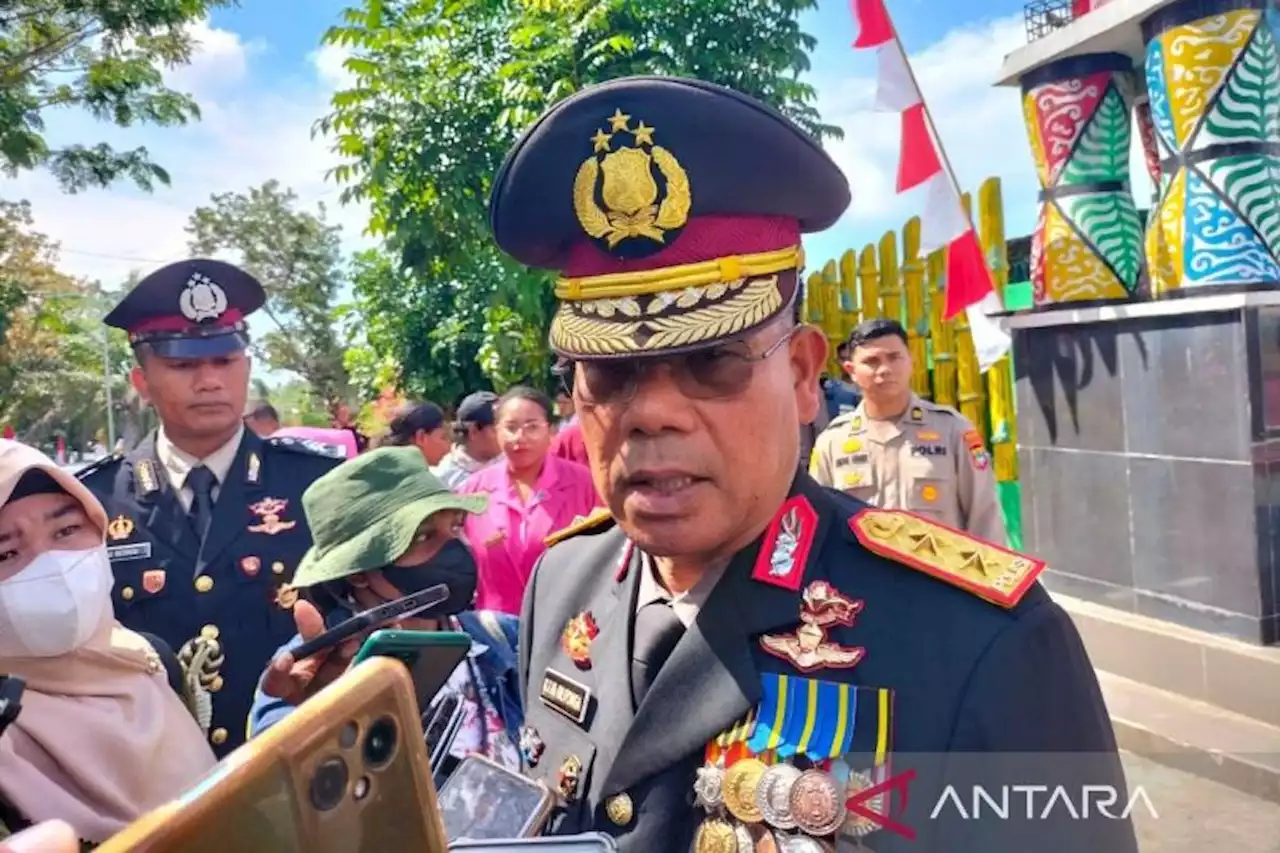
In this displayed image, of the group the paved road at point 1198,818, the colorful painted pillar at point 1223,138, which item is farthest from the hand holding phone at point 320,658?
the colorful painted pillar at point 1223,138

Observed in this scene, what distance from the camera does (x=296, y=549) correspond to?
3045 mm

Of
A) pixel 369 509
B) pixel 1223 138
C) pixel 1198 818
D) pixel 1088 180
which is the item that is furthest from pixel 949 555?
pixel 1088 180

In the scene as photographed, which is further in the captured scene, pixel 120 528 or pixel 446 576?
pixel 120 528

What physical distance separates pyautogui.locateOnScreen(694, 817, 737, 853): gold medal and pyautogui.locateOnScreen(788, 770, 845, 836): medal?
0.09 metres

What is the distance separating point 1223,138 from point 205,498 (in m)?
4.81

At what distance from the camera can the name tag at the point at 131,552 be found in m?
2.88

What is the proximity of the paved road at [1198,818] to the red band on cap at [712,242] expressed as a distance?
319 centimetres

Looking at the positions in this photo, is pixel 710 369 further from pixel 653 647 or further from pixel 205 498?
pixel 205 498

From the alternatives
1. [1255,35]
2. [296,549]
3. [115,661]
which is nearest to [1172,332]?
[1255,35]

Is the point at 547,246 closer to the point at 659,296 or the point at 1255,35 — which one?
the point at 659,296

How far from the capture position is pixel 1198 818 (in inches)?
149

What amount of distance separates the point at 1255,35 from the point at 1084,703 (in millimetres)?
4727

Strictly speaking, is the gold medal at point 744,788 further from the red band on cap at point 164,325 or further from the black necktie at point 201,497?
the red band on cap at point 164,325

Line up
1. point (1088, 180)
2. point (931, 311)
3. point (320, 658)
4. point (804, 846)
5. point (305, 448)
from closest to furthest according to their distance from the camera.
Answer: point (804, 846), point (320, 658), point (305, 448), point (1088, 180), point (931, 311)
